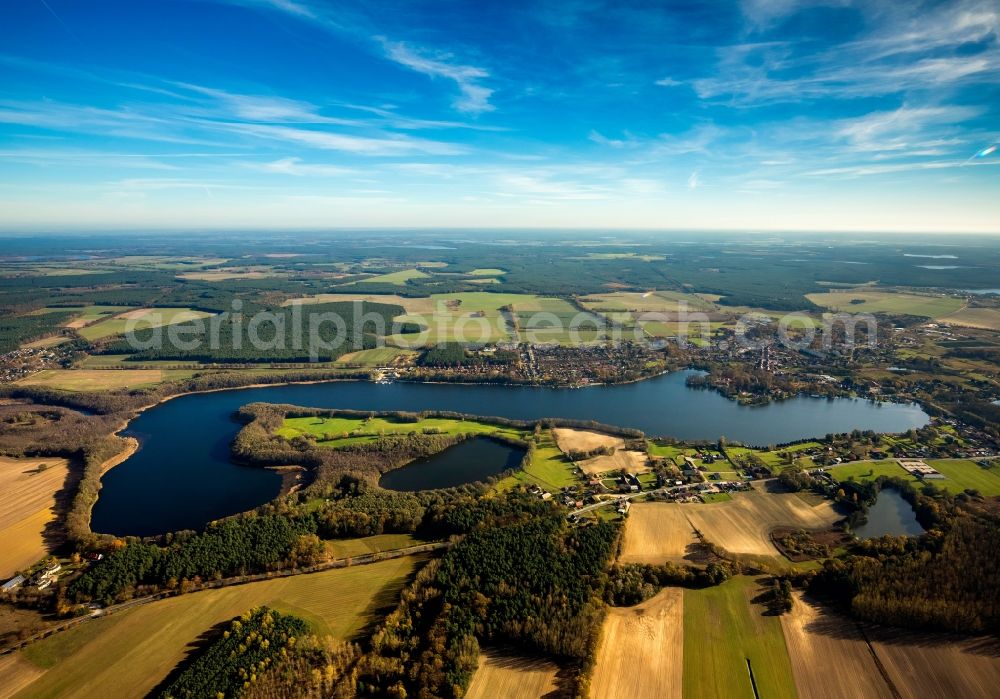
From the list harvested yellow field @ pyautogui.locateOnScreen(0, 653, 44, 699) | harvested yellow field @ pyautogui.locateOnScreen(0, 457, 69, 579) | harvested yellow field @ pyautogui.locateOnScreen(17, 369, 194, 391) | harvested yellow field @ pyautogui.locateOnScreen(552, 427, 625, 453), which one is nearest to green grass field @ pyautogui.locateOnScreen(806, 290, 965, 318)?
harvested yellow field @ pyautogui.locateOnScreen(552, 427, 625, 453)

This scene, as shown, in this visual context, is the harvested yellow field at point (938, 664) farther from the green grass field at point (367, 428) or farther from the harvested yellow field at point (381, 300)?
the harvested yellow field at point (381, 300)

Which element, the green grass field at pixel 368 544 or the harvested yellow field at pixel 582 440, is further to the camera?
the harvested yellow field at pixel 582 440

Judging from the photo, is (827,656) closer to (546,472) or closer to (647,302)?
(546,472)

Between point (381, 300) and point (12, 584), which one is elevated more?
point (381, 300)

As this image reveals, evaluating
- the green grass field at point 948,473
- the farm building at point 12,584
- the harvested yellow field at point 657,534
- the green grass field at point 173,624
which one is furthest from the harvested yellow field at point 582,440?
the farm building at point 12,584

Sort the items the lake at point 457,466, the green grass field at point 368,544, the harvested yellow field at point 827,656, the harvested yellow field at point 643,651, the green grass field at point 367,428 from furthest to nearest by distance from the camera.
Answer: the green grass field at point 367,428 < the lake at point 457,466 < the green grass field at point 368,544 < the harvested yellow field at point 643,651 < the harvested yellow field at point 827,656

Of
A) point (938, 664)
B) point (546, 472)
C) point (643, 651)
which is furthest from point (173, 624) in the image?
point (938, 664)
